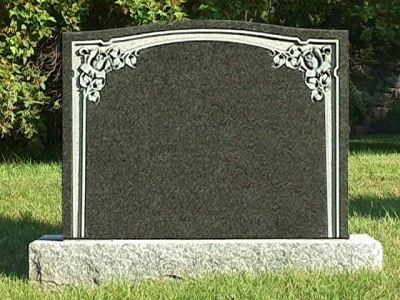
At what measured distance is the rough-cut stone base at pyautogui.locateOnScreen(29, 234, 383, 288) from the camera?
14.1 feet

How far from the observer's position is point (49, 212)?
6652 mm

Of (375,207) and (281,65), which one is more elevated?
(281,65)

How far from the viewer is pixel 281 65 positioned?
4406 mm

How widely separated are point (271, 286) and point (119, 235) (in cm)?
88

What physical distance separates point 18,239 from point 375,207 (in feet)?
9.17

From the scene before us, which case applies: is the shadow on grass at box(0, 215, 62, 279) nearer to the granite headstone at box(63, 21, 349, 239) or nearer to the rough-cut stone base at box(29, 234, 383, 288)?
the rough-cut stone base at box(29, 234, 383, 288)

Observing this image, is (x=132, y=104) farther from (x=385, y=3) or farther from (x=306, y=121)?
(x=385, y=3)

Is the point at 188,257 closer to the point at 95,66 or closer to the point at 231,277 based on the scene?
the point at 231,277

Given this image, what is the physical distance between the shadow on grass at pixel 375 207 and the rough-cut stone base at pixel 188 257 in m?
1.86

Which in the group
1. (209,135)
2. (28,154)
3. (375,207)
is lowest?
(28,154)

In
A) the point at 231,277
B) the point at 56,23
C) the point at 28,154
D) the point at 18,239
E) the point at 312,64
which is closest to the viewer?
the point at 231,277

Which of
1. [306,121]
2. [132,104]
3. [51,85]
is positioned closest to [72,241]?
[132,104]

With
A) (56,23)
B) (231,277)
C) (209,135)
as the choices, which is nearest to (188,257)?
(231,277)

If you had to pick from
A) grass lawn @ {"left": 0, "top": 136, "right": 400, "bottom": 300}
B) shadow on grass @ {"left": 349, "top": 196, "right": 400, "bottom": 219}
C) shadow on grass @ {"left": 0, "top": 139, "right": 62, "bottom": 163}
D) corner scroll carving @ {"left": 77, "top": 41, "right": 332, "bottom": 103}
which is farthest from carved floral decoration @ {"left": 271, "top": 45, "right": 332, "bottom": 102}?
shadow on grass @ {"left": 0, "top": 139, "right": 62, "bottom": 163}
